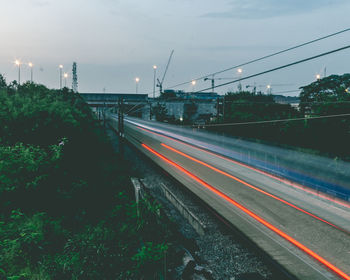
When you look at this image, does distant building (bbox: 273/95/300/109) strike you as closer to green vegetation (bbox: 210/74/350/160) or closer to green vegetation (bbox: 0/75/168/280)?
green vegetation (bbox: 210/74/350/160)

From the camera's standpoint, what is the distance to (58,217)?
33.9 feet

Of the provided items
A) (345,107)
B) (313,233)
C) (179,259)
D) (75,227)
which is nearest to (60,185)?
(75,227)

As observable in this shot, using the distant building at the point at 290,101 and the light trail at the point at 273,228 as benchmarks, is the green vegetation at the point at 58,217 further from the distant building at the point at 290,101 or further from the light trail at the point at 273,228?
the distant building at the point at 290,101

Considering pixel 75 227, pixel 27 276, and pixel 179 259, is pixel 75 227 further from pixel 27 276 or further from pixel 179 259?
pixel 179 259

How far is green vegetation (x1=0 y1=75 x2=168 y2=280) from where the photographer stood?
23.4 feet

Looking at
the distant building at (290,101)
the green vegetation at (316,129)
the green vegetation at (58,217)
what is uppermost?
the distant building at (290,101)

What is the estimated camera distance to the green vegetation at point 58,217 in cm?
713

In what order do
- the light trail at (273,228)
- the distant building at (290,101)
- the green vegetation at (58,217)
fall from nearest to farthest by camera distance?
the green vegetation at (58,217), the light trail at (273,228), the distant building at (290,101)

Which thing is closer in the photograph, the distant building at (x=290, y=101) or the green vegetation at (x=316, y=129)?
the green vegetation at (x=316, y=129)

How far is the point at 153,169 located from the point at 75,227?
41.0 ft

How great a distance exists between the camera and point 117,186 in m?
16.6

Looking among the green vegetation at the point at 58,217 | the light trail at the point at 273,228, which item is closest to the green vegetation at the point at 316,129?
the light trail at the point at 273,228

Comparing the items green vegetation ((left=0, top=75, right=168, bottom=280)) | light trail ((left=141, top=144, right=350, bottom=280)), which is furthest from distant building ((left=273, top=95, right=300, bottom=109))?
green vegetation ((left=0, top=75, right=168, bottom=280))

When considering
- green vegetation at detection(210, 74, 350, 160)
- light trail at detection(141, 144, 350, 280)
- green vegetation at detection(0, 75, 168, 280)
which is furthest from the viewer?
green vegetation at detection(210, 74, 350, 160)
